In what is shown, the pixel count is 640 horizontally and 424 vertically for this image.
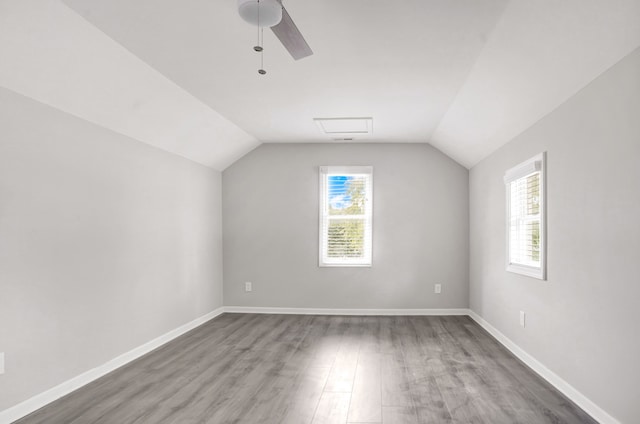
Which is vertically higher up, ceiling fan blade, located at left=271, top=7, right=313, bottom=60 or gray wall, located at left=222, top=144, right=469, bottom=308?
ceiling fan blade, located at left=271, top=7, right=313, bottom=60

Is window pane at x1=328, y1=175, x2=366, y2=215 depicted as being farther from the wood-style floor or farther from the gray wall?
the wood-style floor

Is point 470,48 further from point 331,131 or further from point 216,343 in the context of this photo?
point 216,343

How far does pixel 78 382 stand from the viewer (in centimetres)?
315

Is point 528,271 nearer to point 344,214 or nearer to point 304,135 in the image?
point 344,214

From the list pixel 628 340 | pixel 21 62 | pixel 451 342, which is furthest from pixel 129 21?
pixel 451 342

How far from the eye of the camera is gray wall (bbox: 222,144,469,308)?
5891 millimetres

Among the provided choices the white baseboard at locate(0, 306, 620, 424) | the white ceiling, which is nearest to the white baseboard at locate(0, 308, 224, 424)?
the white baseboard at locate(0, 306, 620, 424)

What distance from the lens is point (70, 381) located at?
3072 mm

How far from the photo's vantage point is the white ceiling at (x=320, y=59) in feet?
7.63

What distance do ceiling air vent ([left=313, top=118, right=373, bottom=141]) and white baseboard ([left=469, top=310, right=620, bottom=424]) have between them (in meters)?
2.80

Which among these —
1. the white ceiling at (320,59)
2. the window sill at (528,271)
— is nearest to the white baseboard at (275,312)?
the window sill at (528,271)

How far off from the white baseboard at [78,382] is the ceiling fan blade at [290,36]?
283cm

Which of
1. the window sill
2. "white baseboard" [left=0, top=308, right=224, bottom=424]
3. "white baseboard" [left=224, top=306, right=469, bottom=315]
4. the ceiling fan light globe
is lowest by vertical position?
"white baseboard" [left=224, top=306, right=469, bottom=315]

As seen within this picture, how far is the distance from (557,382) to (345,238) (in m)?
3.40
